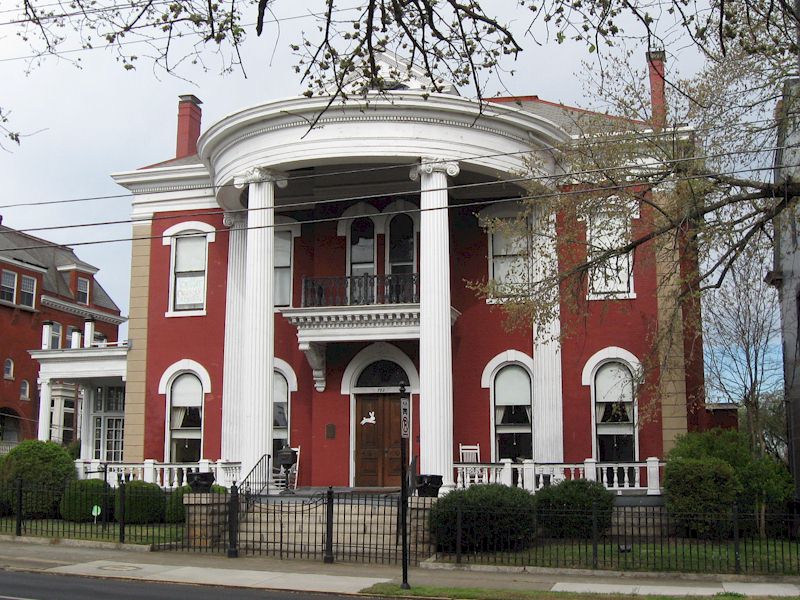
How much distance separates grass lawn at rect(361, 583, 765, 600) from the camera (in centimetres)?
1441

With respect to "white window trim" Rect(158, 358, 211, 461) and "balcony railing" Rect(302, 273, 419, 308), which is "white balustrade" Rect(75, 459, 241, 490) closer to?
"white window trim" Rect(158, 358, 211, 461)

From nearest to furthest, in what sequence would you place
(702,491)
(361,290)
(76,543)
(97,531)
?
(702,491), (76,543), (97,531), (361,290)

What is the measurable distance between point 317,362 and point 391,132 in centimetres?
673

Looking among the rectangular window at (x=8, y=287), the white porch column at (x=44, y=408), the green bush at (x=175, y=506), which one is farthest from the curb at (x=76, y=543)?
the rectangular window at (x=8, y=287)

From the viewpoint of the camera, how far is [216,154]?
86.6 feet

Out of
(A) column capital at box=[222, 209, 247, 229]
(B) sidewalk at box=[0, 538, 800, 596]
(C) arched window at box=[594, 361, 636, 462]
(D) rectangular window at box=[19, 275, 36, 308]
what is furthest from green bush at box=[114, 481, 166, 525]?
(D) rectangular window at box=[19, 275, 36, 308]

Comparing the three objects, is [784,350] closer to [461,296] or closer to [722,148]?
[461,296]

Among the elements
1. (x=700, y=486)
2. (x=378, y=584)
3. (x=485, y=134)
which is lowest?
(x=378, y=584)

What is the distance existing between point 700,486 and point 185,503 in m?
10.3

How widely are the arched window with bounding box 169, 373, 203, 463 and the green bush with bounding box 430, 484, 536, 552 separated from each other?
36.9ft

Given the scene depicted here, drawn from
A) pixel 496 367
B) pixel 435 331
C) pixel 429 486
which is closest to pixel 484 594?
pixel 429 486

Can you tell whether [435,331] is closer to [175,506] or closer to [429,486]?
[429,486]

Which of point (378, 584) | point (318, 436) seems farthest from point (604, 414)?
point (378, 584)

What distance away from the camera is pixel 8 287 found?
5219 cm
